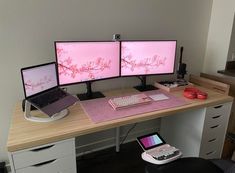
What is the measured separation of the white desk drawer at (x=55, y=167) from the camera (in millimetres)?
1153

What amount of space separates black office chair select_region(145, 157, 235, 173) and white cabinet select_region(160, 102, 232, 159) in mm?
527

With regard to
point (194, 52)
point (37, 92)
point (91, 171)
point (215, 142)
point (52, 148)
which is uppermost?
point (194, 52)

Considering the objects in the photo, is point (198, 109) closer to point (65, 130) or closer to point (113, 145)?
point (113, 145)

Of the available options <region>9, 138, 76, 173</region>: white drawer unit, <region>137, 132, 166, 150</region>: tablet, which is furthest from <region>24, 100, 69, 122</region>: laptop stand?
<region>137, 132, 166, 150</region>: tablet

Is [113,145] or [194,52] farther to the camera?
[194,52]

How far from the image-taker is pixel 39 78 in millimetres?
1291

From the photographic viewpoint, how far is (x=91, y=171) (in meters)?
1.87

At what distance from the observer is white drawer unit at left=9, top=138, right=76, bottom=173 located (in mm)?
1104

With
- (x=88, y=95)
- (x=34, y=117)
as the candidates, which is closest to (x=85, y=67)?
(x=88, y=95)

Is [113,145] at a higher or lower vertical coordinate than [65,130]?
lower

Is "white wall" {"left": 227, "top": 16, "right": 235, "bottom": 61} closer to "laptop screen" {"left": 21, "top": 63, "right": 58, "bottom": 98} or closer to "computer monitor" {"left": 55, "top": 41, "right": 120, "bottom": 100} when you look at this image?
"computer monitor" {"left": 55, "top": 41, "right": 120, "bottom": 100}

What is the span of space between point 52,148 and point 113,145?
1.09 m

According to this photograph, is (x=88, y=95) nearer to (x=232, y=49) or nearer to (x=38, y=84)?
(x=38, y=84)

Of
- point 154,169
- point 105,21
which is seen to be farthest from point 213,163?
point 105,21
